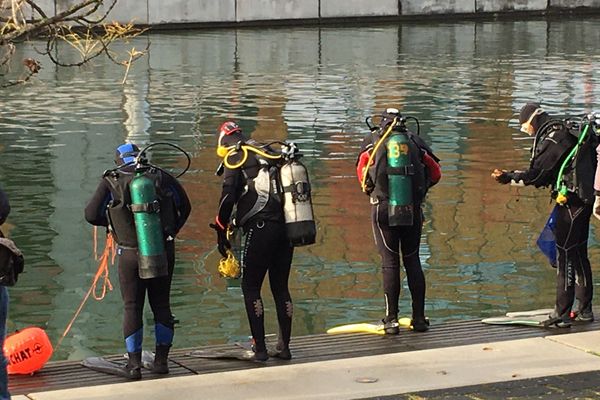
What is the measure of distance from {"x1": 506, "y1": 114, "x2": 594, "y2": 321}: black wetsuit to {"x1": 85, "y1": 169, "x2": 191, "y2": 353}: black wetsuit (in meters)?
2.90

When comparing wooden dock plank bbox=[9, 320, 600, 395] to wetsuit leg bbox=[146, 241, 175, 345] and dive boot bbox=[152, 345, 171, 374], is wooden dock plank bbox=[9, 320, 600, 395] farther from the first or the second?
wetsuit leg bbox=[146, 241, 175, 345]

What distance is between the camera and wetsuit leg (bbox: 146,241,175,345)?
31.5 feet

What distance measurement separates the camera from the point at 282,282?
33.1 ft

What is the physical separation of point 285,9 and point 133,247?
44.2 meters

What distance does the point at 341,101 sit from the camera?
29812 mm

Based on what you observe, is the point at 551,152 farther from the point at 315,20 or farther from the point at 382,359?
the point at 315,20

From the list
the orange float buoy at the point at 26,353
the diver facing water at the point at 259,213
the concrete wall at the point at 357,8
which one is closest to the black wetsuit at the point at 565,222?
the diver facing water at the point at 259,213

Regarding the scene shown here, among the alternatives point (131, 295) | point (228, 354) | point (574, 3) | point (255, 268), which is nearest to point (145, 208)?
point (131, 295)

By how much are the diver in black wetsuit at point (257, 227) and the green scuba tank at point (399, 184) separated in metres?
1.05

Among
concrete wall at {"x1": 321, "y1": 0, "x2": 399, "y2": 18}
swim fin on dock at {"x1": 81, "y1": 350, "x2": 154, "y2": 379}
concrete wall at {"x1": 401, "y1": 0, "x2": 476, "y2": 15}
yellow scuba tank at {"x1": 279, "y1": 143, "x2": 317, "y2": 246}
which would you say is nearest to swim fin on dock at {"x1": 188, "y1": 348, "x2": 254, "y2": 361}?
swim fin on dock at {"x1": 81, "y1": 350, "x2": 154, "y2": 379}

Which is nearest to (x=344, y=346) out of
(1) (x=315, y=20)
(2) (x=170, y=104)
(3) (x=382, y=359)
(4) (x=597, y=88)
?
(3) (x=382, y=359)

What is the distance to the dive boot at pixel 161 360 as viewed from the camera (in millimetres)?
9625

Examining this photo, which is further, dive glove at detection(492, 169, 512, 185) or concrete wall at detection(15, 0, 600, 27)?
Answer: concrete wall at detection(15, 0, 600, 27)

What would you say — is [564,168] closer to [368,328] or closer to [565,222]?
[565,222]
